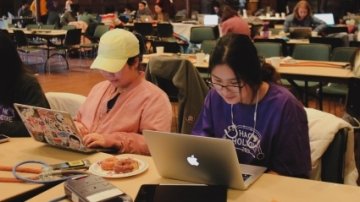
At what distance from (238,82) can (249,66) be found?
7cm

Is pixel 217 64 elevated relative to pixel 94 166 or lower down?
elevated

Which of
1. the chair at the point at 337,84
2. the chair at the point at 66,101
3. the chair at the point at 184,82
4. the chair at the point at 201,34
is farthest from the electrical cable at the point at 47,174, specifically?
the chair at the point at 201,34

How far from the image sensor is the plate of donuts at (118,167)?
1.66 metres

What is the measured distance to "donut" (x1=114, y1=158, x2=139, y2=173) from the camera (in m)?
1.69

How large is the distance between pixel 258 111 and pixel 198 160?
0.40 metres

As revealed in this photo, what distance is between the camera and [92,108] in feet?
7.54

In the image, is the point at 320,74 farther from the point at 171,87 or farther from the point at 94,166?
the point at 94,166

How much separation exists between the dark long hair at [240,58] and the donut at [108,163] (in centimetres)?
51

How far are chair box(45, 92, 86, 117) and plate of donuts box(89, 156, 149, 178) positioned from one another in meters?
0.81

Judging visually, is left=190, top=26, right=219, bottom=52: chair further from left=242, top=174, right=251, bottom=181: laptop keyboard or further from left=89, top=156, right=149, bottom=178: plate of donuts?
left=242, top=174, right=251, bottom=181: laptop keyboard

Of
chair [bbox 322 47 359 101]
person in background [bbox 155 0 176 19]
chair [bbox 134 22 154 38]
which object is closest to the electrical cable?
chair [bbox 322 47 359 101]

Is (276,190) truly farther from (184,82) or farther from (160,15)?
(160,15)

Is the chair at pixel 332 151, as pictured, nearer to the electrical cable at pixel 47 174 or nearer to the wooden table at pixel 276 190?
the wooden table at pixel 276 190

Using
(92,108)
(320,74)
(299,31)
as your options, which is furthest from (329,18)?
(92,108)
